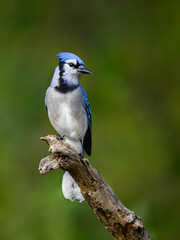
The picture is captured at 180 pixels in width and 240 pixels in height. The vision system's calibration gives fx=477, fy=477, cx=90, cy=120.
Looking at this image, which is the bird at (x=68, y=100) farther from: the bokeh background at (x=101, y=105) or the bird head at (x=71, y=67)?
the bokeh background at (x=101, y=105)

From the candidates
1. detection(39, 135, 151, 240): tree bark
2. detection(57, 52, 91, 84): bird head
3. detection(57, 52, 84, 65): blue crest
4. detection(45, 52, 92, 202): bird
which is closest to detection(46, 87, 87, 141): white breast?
detection(45, 52, 92, 202): bird

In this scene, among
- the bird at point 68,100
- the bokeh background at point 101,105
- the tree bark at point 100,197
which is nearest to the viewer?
the tree bark at point 100,197

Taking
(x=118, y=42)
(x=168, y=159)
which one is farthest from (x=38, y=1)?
(x=168, y=159)

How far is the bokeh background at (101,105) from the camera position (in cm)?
626

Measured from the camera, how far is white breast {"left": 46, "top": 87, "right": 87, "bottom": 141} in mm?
4895

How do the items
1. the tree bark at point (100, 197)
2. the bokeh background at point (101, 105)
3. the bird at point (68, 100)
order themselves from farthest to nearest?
1. the bokeh background at point (101, 105)
2. the bird at point (68, 100)
3. the tree bark at point (100, 197)

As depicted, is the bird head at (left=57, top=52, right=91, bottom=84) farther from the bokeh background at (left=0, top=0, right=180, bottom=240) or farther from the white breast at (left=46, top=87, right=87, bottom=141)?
the bokeh background at (left=0, top=0, right=180, bottom=240)

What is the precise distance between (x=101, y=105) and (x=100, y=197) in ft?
9.41

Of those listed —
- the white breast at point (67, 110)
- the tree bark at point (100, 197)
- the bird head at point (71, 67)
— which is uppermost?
the bird head at point (71, 67)

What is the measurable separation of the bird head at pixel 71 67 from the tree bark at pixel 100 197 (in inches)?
49.0

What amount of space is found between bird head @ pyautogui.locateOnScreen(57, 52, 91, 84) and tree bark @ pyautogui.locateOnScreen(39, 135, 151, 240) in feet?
4.09

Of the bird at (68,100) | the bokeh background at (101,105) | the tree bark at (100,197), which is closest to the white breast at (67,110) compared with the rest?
the bird at (68,100)

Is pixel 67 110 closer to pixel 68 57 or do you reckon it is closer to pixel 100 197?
pixel 68 57

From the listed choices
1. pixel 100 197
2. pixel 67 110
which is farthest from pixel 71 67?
pixel 100 197
